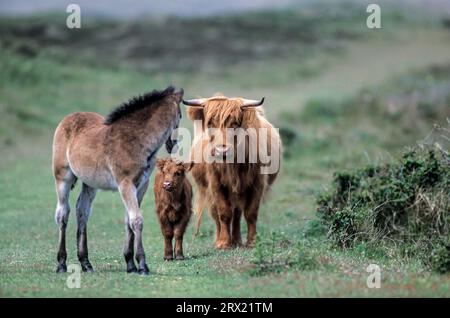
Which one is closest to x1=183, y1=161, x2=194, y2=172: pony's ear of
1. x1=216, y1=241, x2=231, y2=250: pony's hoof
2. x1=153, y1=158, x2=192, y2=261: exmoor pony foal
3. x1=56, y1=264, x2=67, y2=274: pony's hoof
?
x1=153, y1=158, x2=192, y2=261: exmoor pony foal

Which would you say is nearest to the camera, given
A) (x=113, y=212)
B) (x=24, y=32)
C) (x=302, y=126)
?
(x=113, y=212)

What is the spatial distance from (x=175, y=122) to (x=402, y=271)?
3.08m

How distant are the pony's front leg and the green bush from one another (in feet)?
10.1

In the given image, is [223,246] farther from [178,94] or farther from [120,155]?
[120,155]

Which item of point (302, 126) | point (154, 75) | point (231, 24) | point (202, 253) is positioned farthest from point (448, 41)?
point (202, 253)

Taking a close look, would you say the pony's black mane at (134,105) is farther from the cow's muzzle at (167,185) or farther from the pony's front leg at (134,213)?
the cow's muzzle at (167,185)

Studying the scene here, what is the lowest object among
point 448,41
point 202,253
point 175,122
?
point 202,253

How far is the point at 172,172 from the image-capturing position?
41.7ft

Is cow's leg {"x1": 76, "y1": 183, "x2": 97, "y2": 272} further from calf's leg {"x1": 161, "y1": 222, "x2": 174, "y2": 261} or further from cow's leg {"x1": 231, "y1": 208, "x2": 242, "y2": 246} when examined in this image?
cow's leg {"x1": 231, "y1": 208, "x2": 242, "y2": 246}

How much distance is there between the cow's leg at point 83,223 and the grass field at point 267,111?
175 millimetres

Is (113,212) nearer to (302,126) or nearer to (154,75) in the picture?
(302,126)

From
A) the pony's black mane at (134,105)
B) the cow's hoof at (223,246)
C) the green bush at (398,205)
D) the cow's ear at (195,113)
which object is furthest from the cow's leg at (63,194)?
the green bush at (398,205)

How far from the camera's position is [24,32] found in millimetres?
38031

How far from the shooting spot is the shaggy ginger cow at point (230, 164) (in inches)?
513
